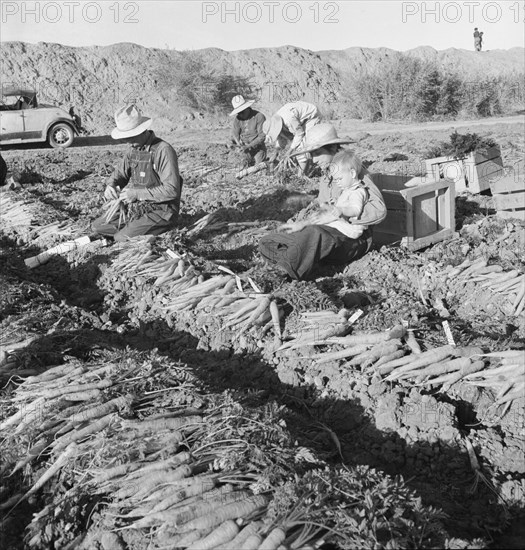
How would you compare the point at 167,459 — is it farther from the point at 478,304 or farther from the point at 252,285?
the point at 478,304

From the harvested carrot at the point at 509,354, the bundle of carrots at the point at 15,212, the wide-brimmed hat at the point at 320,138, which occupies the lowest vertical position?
the harvested carrot at the point at 509,354

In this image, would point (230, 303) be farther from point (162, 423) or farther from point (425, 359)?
point (162, 423)

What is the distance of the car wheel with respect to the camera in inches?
700

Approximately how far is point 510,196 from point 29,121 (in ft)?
45.8

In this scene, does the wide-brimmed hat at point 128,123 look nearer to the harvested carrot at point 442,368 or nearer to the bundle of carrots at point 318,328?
the bundle of carrots at point 318,328

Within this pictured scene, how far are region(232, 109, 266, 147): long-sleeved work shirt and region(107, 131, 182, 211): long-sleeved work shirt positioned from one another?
5.03 meters

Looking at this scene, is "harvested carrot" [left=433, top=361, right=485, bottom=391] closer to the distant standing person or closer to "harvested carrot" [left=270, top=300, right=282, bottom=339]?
"harvested carrot" [left=270, top=300, right=282, bottom=339]

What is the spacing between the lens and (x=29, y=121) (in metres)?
17.2

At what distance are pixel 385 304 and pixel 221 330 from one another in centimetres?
127

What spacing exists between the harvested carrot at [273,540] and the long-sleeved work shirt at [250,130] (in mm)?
9941

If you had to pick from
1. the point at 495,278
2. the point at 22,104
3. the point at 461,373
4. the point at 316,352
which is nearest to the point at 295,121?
the point at 495,278

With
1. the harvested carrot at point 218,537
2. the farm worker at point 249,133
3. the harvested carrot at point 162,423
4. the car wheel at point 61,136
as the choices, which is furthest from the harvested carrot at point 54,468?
the car wheel at point 61,136

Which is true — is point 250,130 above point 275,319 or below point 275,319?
above

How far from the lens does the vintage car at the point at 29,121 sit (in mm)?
17062
